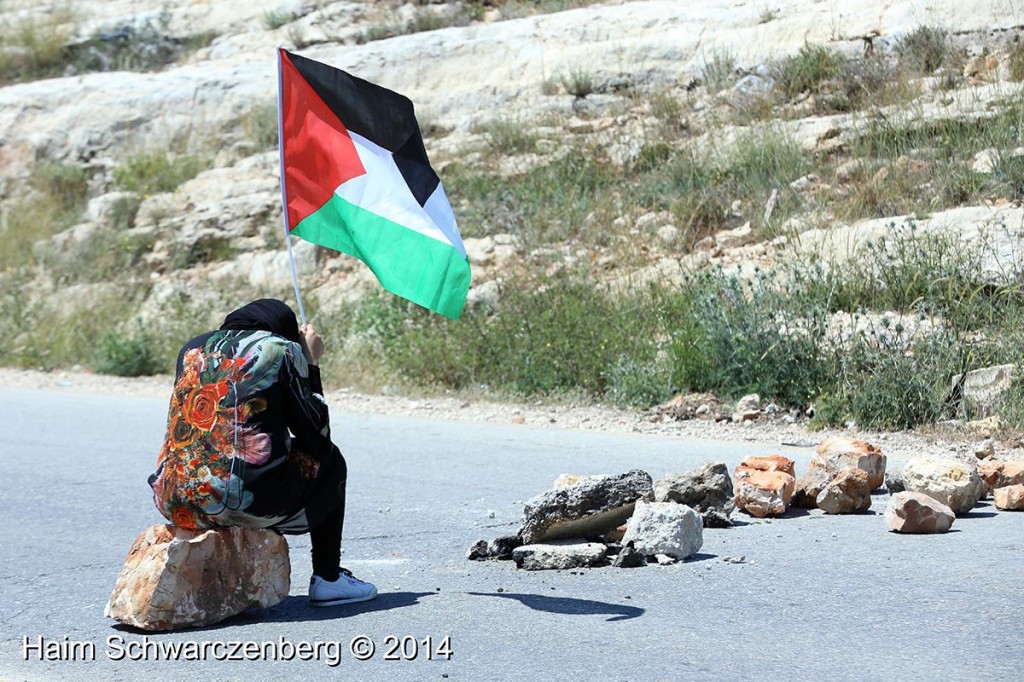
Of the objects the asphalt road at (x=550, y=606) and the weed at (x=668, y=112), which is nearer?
the asphalt road at (x=550, y=606)

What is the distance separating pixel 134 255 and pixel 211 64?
6162 mm

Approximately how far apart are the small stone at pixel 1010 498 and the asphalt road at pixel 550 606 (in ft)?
0.32

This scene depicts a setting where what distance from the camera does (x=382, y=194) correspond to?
575cm

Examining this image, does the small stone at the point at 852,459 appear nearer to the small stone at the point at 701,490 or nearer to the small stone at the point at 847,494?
the small stone at the point at 847,494

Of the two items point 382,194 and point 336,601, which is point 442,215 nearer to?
point 382,194

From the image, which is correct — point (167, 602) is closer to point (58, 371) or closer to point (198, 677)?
point (198, 677)

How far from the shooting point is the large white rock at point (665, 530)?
18.2 ft

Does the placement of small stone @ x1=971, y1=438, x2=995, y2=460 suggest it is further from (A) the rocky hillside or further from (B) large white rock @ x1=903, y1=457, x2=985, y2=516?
(A) the rocky hillside

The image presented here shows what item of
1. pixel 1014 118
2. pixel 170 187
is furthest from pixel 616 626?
pixel 170 187

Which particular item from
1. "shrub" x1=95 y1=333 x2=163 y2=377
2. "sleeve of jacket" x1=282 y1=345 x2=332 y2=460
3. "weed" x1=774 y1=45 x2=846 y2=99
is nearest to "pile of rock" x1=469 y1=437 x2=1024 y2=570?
"sleeve of jacket" x1=282 y1=345 x2=332 y2=460

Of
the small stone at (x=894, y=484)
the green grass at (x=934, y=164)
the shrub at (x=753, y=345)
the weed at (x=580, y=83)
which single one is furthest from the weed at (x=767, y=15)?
the small stone at (x=894, y=484)

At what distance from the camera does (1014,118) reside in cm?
1380

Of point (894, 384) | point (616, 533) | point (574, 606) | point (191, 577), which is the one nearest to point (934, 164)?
point (894, 384)

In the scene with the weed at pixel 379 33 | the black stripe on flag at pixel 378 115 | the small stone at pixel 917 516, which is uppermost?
the weed at pixel 379 33
